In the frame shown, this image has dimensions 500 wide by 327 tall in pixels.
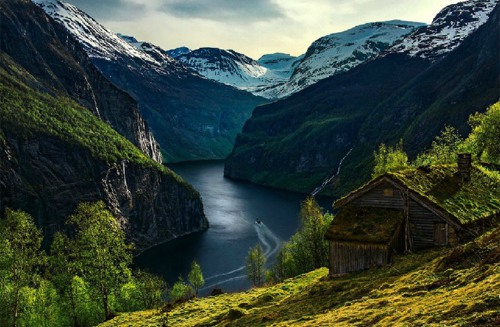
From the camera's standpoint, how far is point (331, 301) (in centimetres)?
3172

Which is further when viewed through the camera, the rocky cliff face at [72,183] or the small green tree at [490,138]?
the rocky cliff face at [72,183]

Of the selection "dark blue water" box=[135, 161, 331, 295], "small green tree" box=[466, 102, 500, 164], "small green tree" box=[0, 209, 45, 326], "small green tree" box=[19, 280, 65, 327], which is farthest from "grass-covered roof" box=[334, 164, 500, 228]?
"dark blue water" box=[135, 161, 331, 295]

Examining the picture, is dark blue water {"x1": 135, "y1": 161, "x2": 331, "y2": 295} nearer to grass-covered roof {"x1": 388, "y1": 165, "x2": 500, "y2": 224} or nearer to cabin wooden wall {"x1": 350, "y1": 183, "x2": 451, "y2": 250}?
cabin wooden wall {"x1": 350, "y1": 183, "x2": 451, "y2": 250}

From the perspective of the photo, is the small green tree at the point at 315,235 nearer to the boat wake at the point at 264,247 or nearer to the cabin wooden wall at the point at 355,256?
the cabin wooden wall at the point at 355,256

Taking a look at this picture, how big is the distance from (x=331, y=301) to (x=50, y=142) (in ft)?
482

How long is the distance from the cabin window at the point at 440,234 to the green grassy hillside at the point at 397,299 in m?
1.88

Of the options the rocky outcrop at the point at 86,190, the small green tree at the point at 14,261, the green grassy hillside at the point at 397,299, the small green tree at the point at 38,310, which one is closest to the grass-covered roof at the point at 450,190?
the green grassy hillside at the point at 397,299

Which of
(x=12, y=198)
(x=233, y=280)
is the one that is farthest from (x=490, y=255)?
(x=12, y=198)

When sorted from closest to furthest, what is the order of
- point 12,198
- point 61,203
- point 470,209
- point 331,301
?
point 331,301 < point 470,209 < point 12,198 < point 61,203

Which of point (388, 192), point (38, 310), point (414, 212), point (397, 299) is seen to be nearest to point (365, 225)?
point (388, 192)

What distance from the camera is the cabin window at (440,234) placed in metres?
39.9

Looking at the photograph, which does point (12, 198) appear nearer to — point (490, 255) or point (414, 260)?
point (414, 260)

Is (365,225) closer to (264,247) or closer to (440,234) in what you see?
(440,234)

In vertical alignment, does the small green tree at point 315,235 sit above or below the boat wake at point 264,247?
above
